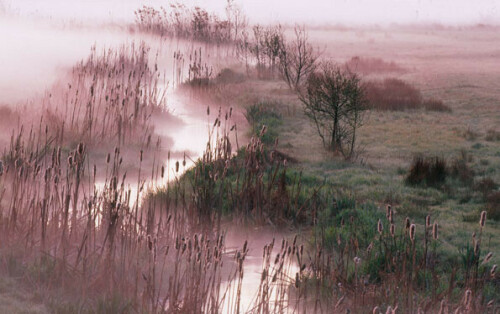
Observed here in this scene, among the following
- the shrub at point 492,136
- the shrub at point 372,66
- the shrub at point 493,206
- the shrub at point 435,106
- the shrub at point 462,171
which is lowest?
the shrub at point 493,206

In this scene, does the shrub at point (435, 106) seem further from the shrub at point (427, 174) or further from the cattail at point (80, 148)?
the cattail at point (80, 148)

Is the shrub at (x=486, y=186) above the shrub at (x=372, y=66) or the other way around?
the other way around

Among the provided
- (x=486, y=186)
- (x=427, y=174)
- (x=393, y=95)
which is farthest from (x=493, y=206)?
(x=393, y=95)

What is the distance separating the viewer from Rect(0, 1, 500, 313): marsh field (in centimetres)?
416

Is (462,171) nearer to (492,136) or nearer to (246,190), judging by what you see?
(492,136)

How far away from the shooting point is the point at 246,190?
636 cm

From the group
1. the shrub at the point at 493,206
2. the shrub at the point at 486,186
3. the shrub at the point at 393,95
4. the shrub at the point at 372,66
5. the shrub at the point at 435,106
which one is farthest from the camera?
the shrub at the point at 372,66

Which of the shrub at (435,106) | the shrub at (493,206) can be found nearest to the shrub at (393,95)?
the shrub at (435,106)

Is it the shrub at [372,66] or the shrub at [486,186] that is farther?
the shrub at [372,66]

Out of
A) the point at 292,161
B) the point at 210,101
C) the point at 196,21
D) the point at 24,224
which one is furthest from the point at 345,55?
the point at 24,224

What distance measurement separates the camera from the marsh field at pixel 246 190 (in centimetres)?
416

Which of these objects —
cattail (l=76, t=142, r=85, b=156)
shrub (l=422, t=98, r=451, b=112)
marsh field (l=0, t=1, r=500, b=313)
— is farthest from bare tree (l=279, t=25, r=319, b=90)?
cattail (l=76, t=142, r=85, b=156)

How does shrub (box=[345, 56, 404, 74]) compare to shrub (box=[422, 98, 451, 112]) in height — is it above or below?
→ above

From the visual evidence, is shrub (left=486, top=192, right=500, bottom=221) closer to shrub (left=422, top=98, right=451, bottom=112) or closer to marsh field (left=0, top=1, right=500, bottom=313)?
marsh field (left=0, top=1, right=500, bottom=313)
